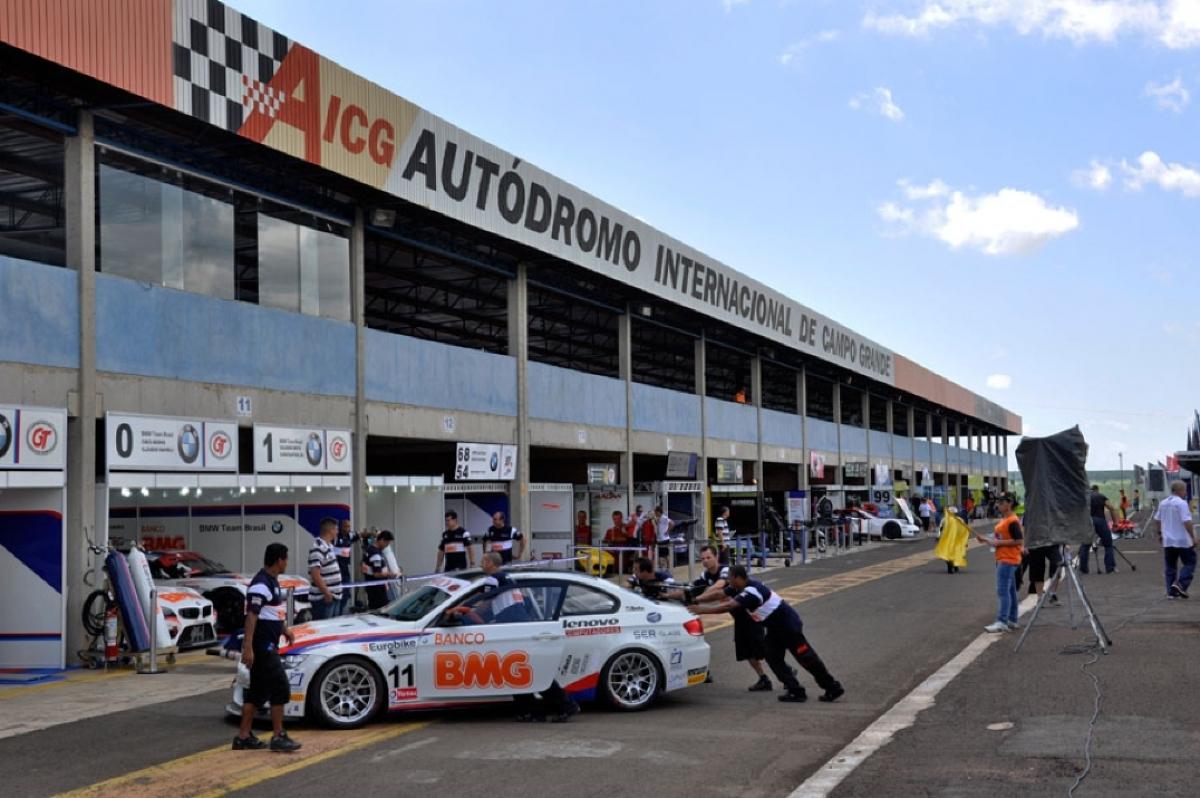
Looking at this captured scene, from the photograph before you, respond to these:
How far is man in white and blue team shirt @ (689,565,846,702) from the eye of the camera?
11.9 m

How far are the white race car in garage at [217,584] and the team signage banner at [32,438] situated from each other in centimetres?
346

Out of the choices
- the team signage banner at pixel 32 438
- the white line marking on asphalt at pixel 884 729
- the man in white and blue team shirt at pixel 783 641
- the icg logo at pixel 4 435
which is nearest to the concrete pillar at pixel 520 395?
the team signage banner at pixel 32 438

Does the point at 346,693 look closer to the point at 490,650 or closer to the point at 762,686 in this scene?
the point at 490,650

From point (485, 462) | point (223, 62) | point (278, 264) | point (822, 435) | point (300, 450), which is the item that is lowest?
point (485, 462)

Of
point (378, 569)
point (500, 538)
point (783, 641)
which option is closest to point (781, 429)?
point (500, 538)

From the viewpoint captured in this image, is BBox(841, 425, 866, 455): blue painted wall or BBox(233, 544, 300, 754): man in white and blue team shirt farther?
BBox(841, 425, 866, 455): blue painted wall

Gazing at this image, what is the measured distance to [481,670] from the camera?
1116 cm

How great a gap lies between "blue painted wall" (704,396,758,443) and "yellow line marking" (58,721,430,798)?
29.4m

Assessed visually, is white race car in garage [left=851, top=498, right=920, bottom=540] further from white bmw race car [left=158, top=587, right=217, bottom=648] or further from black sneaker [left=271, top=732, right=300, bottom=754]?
black sneaker [left=271, top=732, right=300, bottom=754]

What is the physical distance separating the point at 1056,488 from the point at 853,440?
41.6 m

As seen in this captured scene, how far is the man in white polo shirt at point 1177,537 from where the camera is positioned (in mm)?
18875

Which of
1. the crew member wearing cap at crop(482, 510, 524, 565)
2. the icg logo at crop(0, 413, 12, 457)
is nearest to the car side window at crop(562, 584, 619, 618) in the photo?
the icg logo at crop(0, 413, 12, 457)

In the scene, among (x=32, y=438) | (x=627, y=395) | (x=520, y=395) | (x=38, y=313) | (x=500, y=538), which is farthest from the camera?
(x=627, y=395)

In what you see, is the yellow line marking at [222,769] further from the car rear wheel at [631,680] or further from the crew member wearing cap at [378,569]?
the crew member wearing cap at [378,569]
